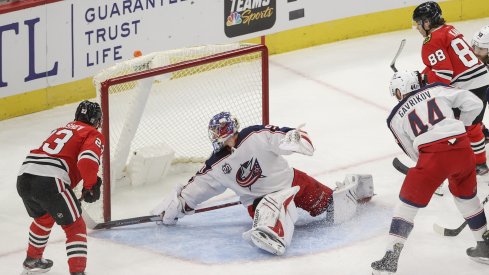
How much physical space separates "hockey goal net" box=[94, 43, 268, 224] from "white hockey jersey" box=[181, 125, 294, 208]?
2.04 feet

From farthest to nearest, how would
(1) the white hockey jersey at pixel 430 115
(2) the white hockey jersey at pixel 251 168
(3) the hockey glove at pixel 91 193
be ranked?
(2) the white hockey jersey at pixel 251 168
(3) the hockey glove at pixel 91 193
(1) the white hockey jersey at pixel 430 115

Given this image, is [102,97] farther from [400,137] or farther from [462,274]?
[462,274]

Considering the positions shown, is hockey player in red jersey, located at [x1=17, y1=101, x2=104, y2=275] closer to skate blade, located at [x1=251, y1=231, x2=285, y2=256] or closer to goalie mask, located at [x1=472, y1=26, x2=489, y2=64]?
skate blade, located at [x1=251, y1=231, x2=285, y2=256]

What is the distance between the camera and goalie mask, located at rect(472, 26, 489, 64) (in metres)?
7.61

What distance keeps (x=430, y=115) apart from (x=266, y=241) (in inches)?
40.8

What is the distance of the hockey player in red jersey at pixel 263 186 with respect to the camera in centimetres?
670

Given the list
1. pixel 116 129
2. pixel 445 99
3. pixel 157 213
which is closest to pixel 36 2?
pixel 116 129

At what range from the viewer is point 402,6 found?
988cm

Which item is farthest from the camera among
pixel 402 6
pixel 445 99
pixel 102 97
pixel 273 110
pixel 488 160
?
pixel 402 6

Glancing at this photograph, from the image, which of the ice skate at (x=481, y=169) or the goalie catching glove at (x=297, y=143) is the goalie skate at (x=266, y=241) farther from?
the ice skate at (x=481, y=169)

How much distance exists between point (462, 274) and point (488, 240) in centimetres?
21

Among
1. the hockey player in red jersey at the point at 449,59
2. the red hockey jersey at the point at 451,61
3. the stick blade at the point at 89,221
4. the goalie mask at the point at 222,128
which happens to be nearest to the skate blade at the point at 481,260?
the hockey player in red jersey at the point at 449,59

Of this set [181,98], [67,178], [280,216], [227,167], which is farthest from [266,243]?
[181,98]

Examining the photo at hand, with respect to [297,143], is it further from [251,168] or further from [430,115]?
[430,115]
